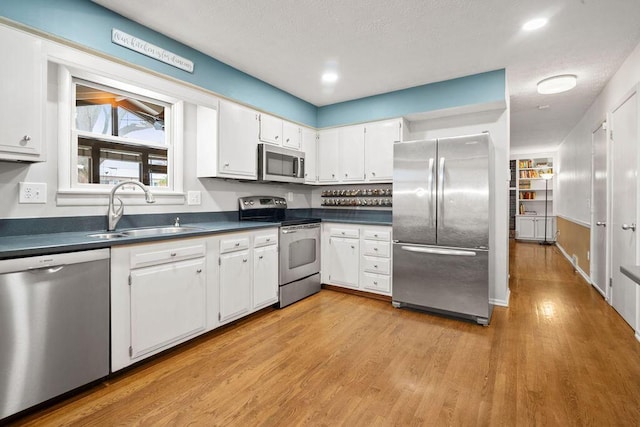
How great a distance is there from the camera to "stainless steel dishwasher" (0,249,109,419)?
1.53 m

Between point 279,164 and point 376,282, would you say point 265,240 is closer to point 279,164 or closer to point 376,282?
point 279,164

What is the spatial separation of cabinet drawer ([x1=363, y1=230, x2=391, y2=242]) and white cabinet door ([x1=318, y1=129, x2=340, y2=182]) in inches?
37.7

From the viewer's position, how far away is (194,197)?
3049 mm

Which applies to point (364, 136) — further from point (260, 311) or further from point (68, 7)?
point (68, 7)

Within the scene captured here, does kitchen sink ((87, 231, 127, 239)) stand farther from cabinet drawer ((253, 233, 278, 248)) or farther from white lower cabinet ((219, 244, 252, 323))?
cabinet drawer ((253, 233, 278, 248))

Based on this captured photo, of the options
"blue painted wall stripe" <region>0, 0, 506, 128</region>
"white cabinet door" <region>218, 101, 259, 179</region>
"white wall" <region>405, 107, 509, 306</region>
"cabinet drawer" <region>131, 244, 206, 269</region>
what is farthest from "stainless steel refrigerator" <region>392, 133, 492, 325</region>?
"cabinet drawer" <region>131, 244, 206, 269</region>

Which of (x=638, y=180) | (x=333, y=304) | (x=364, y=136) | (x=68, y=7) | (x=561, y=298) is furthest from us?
(x=364, y=136)

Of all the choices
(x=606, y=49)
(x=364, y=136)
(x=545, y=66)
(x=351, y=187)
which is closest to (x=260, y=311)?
(x=351, y=187)

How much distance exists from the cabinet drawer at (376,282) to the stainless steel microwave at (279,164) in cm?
146

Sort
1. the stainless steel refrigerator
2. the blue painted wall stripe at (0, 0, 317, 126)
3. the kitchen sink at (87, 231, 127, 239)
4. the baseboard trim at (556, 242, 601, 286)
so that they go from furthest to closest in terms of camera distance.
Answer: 1. the baseboard trim at (556, 242, 601, 286)
2. the stainless steel refrigerator
3. the kitchen sink at (87, 231, 127, 239)
4. the blue painted wall stripe at (0, 0, 317, 126)

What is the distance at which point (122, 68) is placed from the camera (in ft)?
7.77

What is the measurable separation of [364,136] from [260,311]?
8.10 feet

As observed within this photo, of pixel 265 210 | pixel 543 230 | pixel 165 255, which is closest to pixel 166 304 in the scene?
pixel 165 255

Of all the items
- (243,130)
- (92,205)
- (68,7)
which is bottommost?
(92,205)
